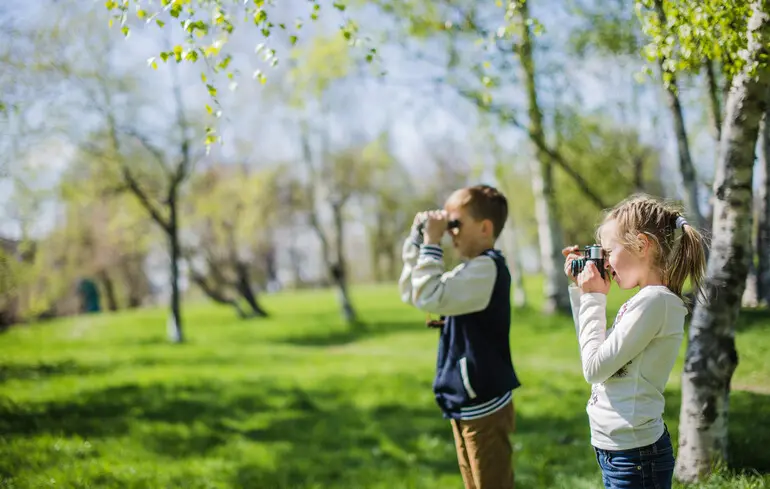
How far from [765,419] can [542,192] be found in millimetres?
12736

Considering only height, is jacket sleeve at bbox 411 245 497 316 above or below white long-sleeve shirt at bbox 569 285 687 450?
above

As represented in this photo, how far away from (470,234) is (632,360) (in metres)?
1.42

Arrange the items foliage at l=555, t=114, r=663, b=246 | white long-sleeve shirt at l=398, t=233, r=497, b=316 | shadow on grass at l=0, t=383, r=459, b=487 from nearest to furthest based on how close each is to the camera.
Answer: white long-sleeve shirt at l=398, t=233, r=497, b=316
shadow on grass at l=0, t=383, r=459, b=487
foliage at l=555, t=114, r=663, b=246

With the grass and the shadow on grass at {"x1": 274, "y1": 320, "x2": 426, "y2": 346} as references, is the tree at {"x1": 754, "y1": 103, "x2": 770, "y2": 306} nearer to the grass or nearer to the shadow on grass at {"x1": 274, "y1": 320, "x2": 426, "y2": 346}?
the grass

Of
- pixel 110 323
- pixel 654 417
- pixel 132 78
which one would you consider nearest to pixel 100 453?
pixel 654 417

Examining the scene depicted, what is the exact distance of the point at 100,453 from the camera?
6.82 m

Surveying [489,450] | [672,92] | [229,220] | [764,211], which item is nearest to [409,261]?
[489,450]

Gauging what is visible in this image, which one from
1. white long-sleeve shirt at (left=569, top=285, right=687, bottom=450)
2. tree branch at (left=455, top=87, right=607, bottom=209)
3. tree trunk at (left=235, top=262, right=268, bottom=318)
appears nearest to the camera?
white long-sleeve shirt at (left=569, top=285, right=687, bottom=450)

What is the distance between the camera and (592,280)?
291 centimetres

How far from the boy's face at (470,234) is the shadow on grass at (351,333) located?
16.6m

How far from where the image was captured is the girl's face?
9.33ft

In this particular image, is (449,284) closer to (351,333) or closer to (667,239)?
(667,239)

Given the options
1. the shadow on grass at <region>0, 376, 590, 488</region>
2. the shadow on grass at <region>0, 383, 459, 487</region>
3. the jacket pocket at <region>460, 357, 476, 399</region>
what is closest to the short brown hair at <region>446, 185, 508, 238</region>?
the jacket pocket at <region>460, 357, 476, 399</region>

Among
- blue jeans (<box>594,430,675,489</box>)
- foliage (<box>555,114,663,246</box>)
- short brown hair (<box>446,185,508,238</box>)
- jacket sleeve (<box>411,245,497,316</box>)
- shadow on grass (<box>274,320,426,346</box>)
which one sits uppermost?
foliage (<box>555,114,663,246</box>)
